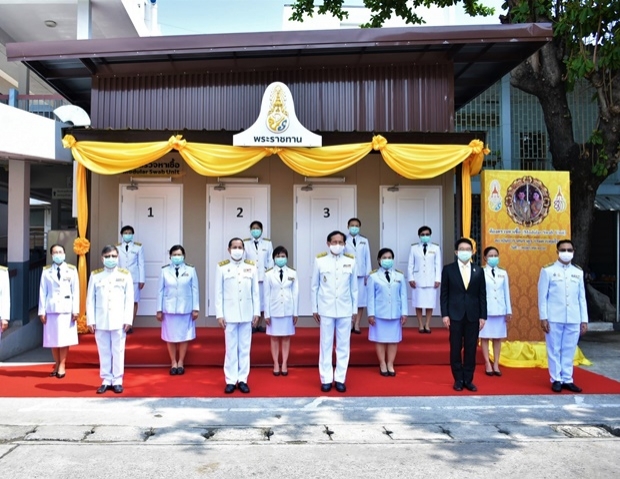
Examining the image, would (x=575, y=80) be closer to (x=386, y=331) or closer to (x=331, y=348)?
(x=386, y=331)

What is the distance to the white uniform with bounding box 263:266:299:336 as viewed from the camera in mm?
6453

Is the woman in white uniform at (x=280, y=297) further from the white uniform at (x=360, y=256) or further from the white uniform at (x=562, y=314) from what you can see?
the white uniform at (x=562, y=314)

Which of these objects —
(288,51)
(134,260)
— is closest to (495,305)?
(288,51)

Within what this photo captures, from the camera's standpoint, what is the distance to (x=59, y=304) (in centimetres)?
636

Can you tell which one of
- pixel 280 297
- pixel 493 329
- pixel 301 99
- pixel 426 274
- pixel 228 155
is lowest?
pixel 493 329

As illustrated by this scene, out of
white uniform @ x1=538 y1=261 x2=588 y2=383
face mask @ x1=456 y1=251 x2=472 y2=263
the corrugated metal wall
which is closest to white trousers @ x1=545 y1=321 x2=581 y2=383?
white uniform @ x1=538 y1=261 x2=588 y2=383

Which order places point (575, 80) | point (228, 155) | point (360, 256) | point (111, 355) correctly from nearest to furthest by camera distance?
point (111, 355)
point (228, 155)
point (360, 256)
point (575, 80)

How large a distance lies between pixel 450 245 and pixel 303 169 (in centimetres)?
289

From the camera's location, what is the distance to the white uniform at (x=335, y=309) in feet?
20.0

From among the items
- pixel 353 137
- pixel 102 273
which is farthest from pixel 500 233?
pixel 102 273

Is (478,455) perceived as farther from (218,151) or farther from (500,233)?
(218,151)

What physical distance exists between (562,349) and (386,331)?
2123mm

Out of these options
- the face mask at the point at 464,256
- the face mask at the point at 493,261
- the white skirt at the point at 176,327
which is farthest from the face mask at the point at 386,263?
the white skirt at the point at 176,327

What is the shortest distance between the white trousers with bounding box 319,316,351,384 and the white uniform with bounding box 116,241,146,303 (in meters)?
3.19
